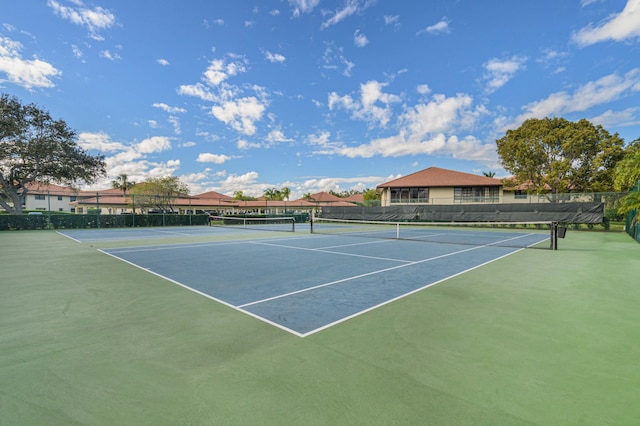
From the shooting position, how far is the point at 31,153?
81.4ft

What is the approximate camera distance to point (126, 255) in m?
9.48

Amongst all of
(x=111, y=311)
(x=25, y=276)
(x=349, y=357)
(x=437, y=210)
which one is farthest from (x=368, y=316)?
(x=437, y=210)

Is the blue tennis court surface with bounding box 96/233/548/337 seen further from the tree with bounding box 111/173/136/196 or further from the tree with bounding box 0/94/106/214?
the tree with bounding box 111/173/136/196

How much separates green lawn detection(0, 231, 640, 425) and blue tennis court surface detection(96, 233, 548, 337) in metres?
0.33

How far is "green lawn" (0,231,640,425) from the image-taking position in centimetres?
206

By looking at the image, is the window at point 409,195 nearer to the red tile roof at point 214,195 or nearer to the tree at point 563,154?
the tree at point 563,154

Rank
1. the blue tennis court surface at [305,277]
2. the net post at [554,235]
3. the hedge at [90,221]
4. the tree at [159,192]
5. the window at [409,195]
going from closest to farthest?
the blue tennis court surface at [305,277] < the net post at [554,235] < the hedge at [90,221] < the window at [409,195] < the tree at [159,192]

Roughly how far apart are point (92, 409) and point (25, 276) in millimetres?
6486

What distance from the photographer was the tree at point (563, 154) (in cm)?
2806

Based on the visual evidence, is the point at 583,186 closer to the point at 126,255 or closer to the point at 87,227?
the point at 126,255

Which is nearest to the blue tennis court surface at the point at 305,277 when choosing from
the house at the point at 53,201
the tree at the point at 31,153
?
the tree at the point at 31,153

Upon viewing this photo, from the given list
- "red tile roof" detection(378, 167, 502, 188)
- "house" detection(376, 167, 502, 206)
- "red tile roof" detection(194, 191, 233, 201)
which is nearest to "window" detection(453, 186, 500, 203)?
"house" detection(376, 167, 502, 206)

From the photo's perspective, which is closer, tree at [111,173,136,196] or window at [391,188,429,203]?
window at [391,188,429,203]

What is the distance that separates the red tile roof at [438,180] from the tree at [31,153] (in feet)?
113
